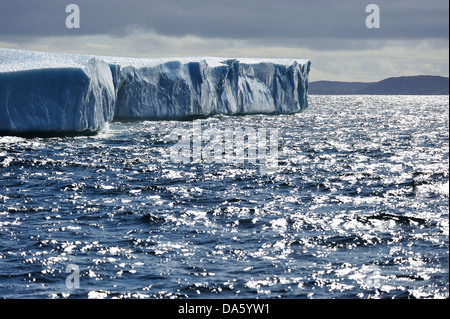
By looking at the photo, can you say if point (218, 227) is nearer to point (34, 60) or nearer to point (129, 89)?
point (34, 60)

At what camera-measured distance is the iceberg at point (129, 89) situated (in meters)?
27.1

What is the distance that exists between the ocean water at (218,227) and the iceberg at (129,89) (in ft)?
10.3

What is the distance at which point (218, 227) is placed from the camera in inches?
522

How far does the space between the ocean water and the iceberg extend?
124 inches

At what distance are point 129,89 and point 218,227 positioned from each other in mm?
25814

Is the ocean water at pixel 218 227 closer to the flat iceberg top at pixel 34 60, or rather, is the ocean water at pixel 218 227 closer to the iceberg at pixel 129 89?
the iceberg at pixel 129 89

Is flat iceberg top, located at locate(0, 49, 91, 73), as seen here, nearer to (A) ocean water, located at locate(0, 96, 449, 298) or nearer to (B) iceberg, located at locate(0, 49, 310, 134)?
(B) iceberg, located at locate(0, 49, 310, 134)

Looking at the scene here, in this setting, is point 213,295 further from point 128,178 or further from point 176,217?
point 128,178

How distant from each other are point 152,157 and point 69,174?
556cm

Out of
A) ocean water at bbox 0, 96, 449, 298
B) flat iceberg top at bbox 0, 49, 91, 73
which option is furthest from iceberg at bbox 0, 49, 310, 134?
ocean water at bbox 0, 96, 449, 298

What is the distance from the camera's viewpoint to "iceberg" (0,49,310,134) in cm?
2714

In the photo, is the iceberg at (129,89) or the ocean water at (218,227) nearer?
the ocean water at (218,227)

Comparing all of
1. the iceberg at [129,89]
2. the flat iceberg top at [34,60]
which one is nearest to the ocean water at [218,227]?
the iceberg at [129,89]
